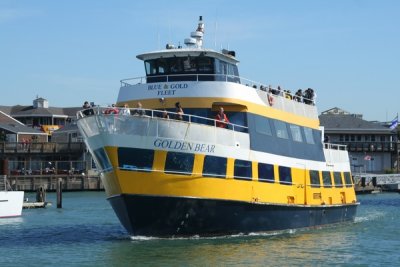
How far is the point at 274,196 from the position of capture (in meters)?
26.0

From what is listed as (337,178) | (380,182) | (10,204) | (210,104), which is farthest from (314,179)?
(380,182)

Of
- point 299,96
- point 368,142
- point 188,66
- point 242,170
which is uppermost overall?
point 368,142

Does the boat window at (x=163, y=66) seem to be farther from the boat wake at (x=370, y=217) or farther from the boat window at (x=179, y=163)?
the boat wake at (x=370, y=217)

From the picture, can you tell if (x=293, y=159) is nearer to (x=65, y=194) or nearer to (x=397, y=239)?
(x=397, y=239)

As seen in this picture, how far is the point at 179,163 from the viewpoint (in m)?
23.1

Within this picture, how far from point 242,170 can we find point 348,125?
→ 68120mm

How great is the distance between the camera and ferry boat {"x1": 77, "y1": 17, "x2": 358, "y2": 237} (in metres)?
22.9

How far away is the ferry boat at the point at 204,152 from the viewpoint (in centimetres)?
2288

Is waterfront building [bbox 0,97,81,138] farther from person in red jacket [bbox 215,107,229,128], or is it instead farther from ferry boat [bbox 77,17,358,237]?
person in red jacket [bbox 215,107,229,128]

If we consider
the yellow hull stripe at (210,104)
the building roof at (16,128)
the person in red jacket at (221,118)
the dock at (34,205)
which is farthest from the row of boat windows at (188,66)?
the building roof at (16,128)

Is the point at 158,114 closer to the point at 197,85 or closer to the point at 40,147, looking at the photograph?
the point at 197,85

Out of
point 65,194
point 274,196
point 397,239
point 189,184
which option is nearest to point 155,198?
point 189,184

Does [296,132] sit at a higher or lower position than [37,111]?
lower

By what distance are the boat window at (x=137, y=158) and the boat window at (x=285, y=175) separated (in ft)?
18.7
